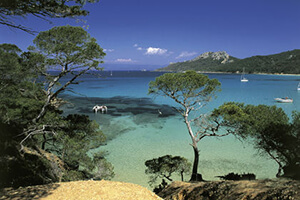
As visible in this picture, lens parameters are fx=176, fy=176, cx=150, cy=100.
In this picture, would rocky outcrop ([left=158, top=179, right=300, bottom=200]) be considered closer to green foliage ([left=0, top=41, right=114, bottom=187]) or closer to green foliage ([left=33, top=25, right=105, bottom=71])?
green foliage ([left=0, top=41, right=114, bottom=187])

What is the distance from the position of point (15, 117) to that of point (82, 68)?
13.9 ft

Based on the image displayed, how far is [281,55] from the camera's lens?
146m

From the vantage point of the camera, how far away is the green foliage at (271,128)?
298 inches

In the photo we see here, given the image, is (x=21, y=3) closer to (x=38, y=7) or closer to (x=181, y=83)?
(x=38, y=7)

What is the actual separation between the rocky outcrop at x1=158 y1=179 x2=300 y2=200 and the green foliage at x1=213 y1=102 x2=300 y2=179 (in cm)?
378

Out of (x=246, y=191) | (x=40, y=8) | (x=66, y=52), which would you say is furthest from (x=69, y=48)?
(x=246, y=191)

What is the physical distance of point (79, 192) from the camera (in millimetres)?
4469

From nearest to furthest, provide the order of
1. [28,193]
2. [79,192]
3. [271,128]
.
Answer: [28,193] → [79,192] → [271,128]

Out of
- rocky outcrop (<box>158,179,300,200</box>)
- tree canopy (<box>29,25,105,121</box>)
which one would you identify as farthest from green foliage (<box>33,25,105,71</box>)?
rocky outcrop (<box>158,179,300,200</box>)

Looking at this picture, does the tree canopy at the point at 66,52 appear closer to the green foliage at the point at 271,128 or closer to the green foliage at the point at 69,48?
the green foliage at the point at 69,48

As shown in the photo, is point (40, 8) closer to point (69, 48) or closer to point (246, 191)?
point (69, 48)

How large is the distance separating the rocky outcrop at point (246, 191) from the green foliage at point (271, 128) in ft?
12.4

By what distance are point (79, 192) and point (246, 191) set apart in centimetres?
412

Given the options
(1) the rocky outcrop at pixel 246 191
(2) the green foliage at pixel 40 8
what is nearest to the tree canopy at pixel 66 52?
Result: (2) the green foliage at pixel 40 8
